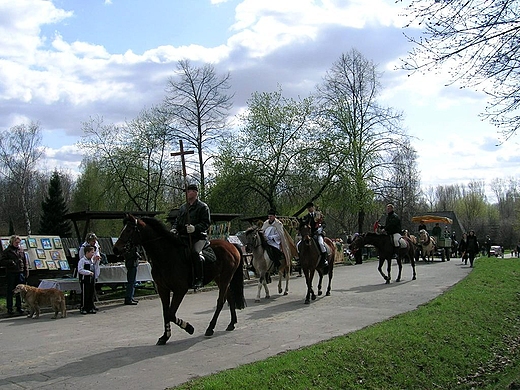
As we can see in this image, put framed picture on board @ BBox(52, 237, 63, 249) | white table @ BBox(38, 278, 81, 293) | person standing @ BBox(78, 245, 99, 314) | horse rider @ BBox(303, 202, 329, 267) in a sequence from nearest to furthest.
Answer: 1. person standing @ BBox(78, 245, 99, 314)
2. white table @ BBox(38, 278, 81, 293)
3. horse rider @ BBox(303, 202, 329, 267)
4. framed picture on board @ BBox(52, 237, 63, 249)

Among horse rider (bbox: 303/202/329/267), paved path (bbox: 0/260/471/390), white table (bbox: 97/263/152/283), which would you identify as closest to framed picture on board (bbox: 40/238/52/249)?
white table (bbox: 97/263/152/283)

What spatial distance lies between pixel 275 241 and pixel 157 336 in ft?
21.5

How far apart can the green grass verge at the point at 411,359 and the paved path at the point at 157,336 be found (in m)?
0.64

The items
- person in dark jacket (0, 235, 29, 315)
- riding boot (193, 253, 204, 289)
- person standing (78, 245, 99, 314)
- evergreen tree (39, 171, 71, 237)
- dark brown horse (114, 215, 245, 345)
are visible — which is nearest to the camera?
dark brown horse (114, 215, 245, 345)

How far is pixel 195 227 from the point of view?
9.63 metres

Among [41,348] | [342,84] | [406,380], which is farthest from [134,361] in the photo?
[342,84]

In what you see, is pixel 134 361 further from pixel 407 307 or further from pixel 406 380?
pixel 407 307

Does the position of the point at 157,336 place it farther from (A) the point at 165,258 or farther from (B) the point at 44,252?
(B) the point at 44,252

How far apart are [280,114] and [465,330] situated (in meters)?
24.9

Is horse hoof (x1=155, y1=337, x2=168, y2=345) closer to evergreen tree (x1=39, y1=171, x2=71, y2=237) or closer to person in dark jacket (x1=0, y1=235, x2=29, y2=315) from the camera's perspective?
person in dark jacket (x1=0, y1=235, x2=29, y2=315)

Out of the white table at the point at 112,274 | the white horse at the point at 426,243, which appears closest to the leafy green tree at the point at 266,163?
the white horse at the point at 426,243

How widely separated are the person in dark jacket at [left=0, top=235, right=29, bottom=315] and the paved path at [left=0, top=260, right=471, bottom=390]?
0.61 metres

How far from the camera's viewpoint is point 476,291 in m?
15.6

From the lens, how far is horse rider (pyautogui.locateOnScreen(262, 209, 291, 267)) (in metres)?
16.0
